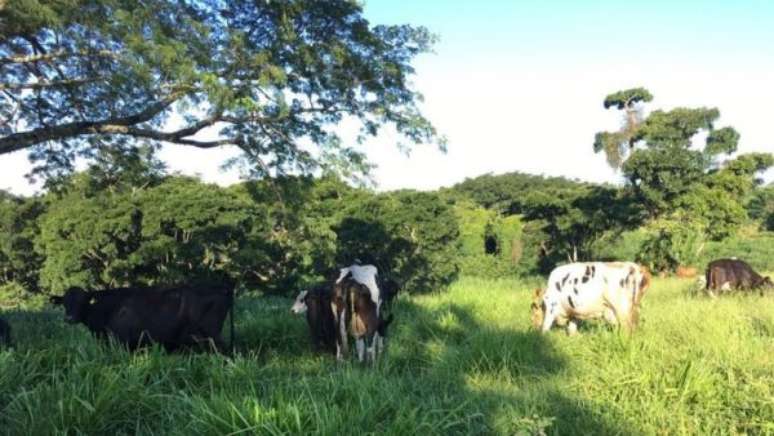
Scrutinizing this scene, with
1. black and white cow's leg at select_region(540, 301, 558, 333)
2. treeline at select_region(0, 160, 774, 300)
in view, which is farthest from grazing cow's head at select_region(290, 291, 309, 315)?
black and white cow's leg at select_region(540, 301, 558, 333)

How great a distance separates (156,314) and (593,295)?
568cm

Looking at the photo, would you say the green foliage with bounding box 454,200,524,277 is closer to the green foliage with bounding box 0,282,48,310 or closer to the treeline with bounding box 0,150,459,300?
the treeline with bounding box 0,150,459,300

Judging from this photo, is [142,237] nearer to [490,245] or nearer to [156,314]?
[156,314]

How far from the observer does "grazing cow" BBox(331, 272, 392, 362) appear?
738 cm

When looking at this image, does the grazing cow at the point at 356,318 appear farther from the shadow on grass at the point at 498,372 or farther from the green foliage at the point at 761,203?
the green foliage at the point at 761,203

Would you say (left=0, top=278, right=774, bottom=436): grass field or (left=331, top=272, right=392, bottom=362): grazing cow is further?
(left=331, top=272, right=392, bottom=362): grazing cow

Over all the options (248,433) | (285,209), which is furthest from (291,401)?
(285,209)

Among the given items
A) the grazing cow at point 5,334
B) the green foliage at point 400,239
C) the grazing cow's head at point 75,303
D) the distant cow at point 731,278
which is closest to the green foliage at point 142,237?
the green foliage at point 400,239

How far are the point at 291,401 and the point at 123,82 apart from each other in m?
5.22

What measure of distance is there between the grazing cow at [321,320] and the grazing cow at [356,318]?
263mm

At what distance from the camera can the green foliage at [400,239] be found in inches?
707

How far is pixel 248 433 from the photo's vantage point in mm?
3543

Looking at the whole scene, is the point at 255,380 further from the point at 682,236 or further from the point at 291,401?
the point at 682,236

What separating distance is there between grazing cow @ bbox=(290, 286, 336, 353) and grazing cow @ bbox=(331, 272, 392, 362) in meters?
0.26
